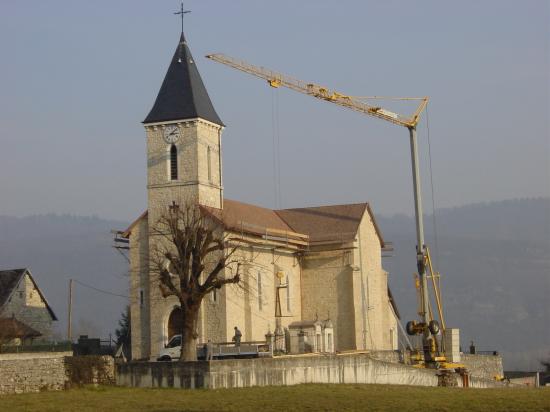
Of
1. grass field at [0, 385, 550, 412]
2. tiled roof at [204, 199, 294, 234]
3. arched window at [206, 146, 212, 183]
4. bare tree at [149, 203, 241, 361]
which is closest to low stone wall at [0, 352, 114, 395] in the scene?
grass field at [0, 385, 550, 412]

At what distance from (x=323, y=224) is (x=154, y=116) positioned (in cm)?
1543

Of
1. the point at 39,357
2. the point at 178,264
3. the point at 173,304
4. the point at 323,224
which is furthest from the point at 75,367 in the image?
the point at 323,224

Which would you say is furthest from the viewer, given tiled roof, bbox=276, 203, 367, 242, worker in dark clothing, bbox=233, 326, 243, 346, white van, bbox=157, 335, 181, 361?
tiled roof, bbox=276, 203, 367, 242

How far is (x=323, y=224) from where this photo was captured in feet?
252

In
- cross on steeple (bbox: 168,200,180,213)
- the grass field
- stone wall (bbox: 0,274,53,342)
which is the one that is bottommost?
the grass field

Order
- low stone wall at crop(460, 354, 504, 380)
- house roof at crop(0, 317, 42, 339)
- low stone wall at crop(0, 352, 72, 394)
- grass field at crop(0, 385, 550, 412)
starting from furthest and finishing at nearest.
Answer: low stone wall at crop(460, 354, 504, 380) → house roof at crop(0, 317, 42, 339) → low stone wall at crop(0, 352, 72, 394) → grass field at crop(0, 385, 550, 412)

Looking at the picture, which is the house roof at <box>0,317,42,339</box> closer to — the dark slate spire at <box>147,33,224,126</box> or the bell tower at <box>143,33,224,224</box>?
the bell tower at <box>143,33,224,224</box>

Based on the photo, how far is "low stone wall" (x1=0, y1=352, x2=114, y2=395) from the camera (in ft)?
154

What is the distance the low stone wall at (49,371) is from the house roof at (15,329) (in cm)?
1671

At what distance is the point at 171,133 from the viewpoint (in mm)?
67312

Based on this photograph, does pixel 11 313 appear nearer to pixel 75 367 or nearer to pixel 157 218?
pixel 157 218

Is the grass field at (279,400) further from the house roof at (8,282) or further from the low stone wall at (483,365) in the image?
the low stone wall at (483,365)

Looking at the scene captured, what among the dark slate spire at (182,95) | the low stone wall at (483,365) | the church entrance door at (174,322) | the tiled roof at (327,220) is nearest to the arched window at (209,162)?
the dark slate spire at (182,95)

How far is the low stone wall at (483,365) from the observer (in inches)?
3120
